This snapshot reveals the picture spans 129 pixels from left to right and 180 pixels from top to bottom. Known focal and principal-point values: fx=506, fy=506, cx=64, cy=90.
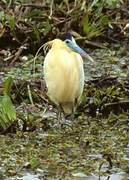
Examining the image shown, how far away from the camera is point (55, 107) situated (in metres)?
5.97

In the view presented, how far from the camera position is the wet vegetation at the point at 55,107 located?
441 centimetres

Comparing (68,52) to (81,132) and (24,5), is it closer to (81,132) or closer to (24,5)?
(81,132)

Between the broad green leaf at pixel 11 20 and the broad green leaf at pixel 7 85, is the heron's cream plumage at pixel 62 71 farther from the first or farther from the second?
the broad green leaf at pixel 11 20

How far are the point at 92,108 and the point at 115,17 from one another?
256 centimetres

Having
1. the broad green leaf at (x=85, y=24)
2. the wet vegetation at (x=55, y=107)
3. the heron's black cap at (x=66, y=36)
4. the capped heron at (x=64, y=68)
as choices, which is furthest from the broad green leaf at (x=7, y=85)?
the broad green leaf at (x=85, y=24)

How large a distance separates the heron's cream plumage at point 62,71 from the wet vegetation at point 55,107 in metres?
0.27

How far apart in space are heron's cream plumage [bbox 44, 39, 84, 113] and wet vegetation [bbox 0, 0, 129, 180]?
27 cm

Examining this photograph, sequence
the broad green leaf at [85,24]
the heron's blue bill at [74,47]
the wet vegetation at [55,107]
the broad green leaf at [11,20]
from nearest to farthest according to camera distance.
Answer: the wet vegetation at [55,107] < the heron's blue bill at [74,47] < the broad green leaf at [11,20] < the broad green leaf at [85,24]

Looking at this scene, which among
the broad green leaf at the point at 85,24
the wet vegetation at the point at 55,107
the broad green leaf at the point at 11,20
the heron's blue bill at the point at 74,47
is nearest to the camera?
the wet vegetation at the point at 55,107

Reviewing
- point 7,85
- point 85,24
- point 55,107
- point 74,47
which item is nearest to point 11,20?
point 85,24

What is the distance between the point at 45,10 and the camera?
7.61 metres

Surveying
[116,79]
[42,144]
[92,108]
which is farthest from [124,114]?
[42,144]

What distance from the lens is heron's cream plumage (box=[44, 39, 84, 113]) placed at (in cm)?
514

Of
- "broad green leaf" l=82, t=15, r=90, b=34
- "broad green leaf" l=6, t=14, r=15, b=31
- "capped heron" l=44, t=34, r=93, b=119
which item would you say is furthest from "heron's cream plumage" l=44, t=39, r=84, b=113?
"broad green leaf" l=82, t=15, r=90, b=34
